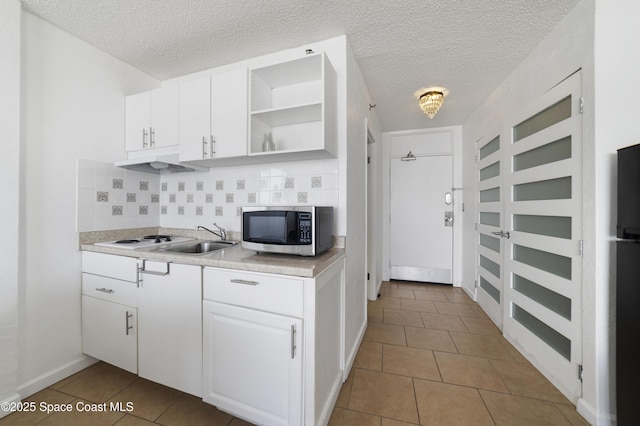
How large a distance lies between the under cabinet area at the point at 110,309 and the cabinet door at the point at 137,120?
979 mm

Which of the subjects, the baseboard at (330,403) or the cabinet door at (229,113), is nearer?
the baseboard at (330,403)

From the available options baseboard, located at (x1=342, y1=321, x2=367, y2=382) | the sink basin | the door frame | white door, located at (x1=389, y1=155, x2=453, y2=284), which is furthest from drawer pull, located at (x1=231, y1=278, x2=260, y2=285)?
white door, located at (x1=389, y1=155, x2=453, y2=284)

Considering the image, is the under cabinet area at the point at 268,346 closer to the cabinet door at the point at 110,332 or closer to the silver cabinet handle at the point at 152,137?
the cabinet door at the point at 110,332

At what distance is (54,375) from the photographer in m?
1.62

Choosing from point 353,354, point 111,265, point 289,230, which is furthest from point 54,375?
point 353,354

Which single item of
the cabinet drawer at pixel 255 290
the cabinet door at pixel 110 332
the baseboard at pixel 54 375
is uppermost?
the cabinet drawer at pixel 255 290

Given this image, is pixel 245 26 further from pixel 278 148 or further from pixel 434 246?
pixel 434 246

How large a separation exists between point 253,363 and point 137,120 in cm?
221

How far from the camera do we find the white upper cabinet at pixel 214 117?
1.69 m

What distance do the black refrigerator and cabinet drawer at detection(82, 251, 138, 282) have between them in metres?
2.61

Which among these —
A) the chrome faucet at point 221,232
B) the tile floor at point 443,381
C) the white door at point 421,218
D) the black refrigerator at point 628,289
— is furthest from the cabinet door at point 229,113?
the white door at point 421,218

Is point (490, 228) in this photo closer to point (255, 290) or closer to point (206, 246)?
point (255, 290)

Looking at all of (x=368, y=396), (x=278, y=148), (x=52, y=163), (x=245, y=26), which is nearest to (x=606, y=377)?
(x=368, y=396)

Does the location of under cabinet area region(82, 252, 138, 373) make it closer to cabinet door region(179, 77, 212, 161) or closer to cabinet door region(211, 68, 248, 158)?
cabinet door region(179, 77, 212, 161)
